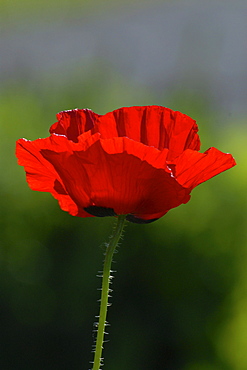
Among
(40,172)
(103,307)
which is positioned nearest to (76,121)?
(40,172)

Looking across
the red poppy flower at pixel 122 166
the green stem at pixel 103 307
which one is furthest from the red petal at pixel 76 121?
the green stem at pixel 103 307

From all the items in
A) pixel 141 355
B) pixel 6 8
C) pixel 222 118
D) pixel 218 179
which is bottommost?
pixel 141 355

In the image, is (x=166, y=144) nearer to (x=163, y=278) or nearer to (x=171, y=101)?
(x=163, y=278)

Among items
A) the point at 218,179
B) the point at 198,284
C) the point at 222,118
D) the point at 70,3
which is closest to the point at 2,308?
the point at 198,284

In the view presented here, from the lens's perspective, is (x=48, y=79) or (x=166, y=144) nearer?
(x=166, y=144)

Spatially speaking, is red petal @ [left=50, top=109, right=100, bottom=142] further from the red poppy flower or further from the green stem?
the green stem

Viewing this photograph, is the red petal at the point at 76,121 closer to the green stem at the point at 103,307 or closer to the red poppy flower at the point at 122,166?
the red poppy flower at the point at 122,166
